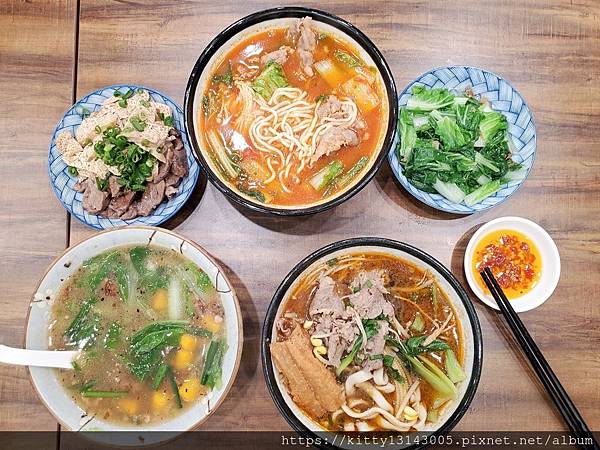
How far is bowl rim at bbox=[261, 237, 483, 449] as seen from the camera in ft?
7.84

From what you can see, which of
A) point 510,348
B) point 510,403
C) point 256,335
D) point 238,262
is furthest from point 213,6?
point 510,403

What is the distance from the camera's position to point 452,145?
8.78 ft

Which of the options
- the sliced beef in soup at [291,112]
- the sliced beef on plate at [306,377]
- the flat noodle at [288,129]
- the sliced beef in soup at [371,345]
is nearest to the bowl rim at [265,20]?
the sliced beef in soup at [291,112]

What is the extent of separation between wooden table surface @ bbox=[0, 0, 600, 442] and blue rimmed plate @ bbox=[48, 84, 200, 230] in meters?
0.16

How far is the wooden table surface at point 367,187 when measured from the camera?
8.98ft

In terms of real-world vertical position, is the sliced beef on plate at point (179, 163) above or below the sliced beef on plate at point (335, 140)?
below

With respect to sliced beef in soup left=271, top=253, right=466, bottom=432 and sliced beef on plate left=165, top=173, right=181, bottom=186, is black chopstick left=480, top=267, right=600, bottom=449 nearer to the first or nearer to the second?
sliced beef in soup left=271, top=253, right=466, bottom=432

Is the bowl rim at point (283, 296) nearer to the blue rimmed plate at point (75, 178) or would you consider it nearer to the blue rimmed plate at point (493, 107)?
the blue rimmed plate at point (493, 107)

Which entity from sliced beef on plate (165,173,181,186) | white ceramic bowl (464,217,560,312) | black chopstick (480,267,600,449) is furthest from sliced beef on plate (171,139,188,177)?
black chopstick (480,267,600,449)

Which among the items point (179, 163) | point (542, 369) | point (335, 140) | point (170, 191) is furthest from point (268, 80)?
point (542, 369)

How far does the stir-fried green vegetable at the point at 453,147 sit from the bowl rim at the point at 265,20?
0.79ft

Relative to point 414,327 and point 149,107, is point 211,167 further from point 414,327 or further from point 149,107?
point 414,327

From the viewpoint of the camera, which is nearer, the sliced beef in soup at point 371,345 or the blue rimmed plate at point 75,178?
the sliced beef in soup at point 371,345

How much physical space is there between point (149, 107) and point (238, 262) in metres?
0.77
